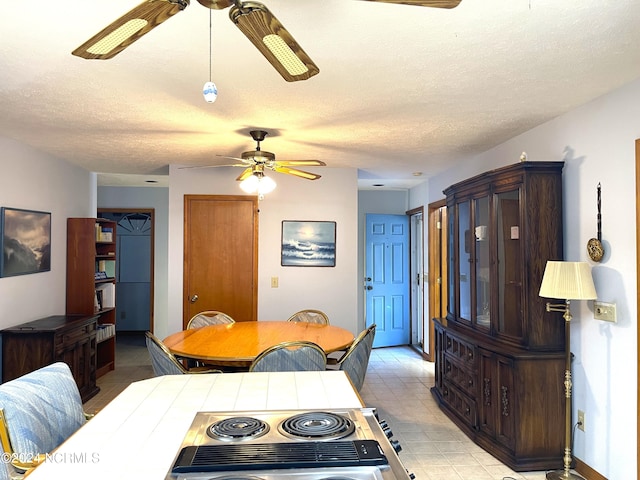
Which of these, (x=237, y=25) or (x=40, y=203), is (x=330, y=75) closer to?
(x=237, y=25)

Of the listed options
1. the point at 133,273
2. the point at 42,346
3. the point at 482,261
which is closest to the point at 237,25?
the point at 482,261

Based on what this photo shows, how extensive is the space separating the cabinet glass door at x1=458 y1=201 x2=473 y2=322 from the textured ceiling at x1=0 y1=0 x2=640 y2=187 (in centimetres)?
62

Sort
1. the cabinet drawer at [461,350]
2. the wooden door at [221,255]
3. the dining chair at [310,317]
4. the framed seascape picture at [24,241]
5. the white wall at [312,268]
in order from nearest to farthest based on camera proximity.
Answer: the cabinet drawer at [461,350] < the framed seascape picture at [24,241] < the dining chair at [310,317] < the wooden door at [221,255] < the white wall at [312,268]

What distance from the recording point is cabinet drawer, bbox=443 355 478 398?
3.42 metres

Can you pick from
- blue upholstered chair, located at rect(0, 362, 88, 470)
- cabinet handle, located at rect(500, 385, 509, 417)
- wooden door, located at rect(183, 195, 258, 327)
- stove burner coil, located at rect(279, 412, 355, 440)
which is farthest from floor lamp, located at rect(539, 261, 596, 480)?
wooden door, located at rect(183, 195, 258, 327)

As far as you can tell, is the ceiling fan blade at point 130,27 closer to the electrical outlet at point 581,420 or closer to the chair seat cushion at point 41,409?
the chair seat cushion at point 41,409

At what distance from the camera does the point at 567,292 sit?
8.54 feet

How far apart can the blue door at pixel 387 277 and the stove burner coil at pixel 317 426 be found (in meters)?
5.34

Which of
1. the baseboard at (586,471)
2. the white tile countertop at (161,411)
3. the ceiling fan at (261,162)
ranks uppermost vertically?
the ceiling fan at (261,162)

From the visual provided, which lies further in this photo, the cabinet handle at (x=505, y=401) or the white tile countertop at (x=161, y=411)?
the cabinet handle at (x=505, y=401)

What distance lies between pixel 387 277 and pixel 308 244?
Answer: 2.12 meters

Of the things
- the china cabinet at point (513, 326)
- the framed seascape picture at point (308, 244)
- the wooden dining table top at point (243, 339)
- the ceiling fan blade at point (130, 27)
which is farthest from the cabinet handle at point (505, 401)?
the ceiling fan blade at point (130, 27)

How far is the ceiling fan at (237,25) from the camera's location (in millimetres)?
1145

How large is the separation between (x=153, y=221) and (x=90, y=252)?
218 centimetres
